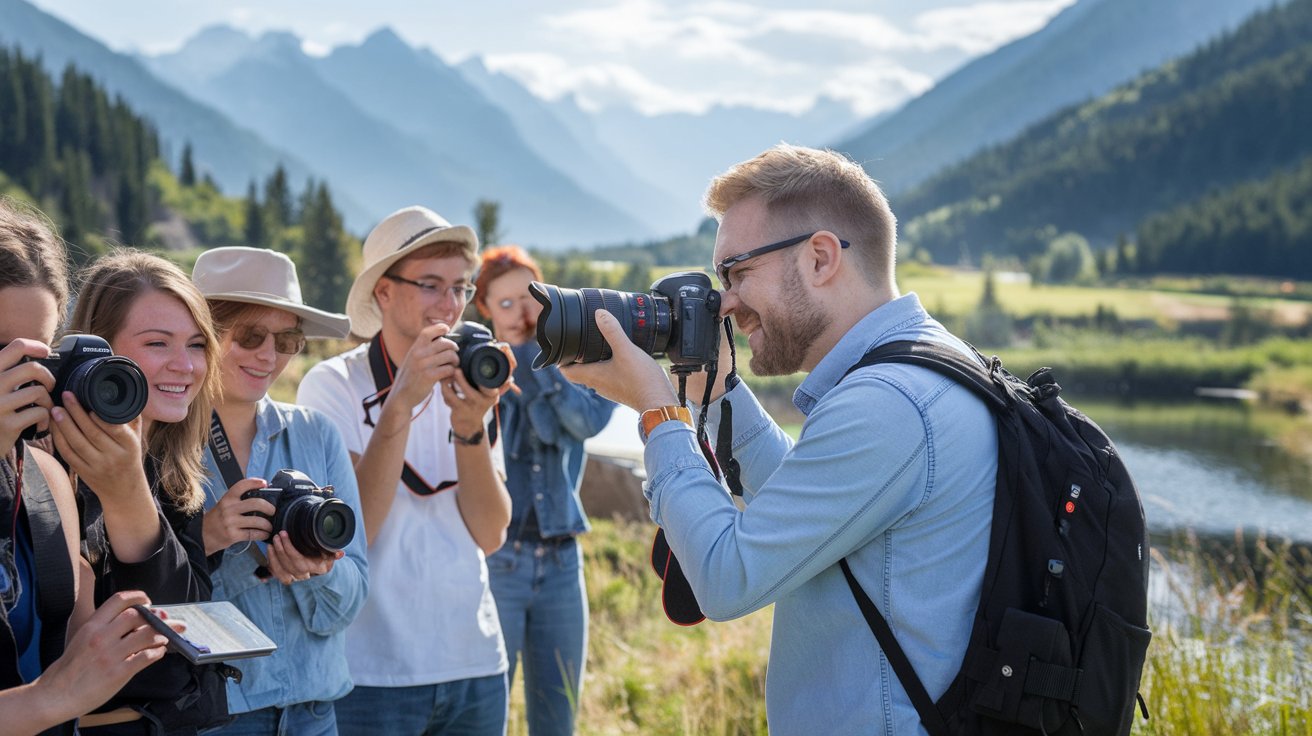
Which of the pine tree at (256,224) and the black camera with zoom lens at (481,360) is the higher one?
the pine tree at (256,224)

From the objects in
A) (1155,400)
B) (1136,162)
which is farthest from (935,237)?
(1155,400)

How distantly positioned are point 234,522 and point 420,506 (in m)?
0.78

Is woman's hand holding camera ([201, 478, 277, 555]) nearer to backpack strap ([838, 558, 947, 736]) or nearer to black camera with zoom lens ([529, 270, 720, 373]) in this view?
black camera with zoom lens ([529, 270, 720, 373])

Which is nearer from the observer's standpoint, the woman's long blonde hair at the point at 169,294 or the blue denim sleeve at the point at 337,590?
the woman's long blonde hair at the point at 169,294

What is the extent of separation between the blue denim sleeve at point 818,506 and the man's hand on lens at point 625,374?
31 cm

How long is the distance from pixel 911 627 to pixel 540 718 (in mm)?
2219

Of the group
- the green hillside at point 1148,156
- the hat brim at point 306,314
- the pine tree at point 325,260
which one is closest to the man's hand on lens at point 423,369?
the hat brim at point 306,314

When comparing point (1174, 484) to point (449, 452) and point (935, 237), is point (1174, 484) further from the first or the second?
point (935, 237)

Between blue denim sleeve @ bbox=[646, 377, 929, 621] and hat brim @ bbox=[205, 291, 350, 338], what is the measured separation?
4.04 ft

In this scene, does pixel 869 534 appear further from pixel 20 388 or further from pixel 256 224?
pixel 256 224

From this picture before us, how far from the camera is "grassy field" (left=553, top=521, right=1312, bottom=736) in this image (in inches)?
141

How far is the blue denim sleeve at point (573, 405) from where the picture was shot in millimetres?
3883

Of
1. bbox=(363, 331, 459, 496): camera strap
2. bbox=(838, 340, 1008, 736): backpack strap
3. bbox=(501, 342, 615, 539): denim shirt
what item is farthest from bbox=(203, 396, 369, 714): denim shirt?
bbox=(501, 342, 615, 539): denim shirt

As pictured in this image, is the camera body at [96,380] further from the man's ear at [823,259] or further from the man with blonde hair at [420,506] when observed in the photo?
the man's ear at [823,259]
